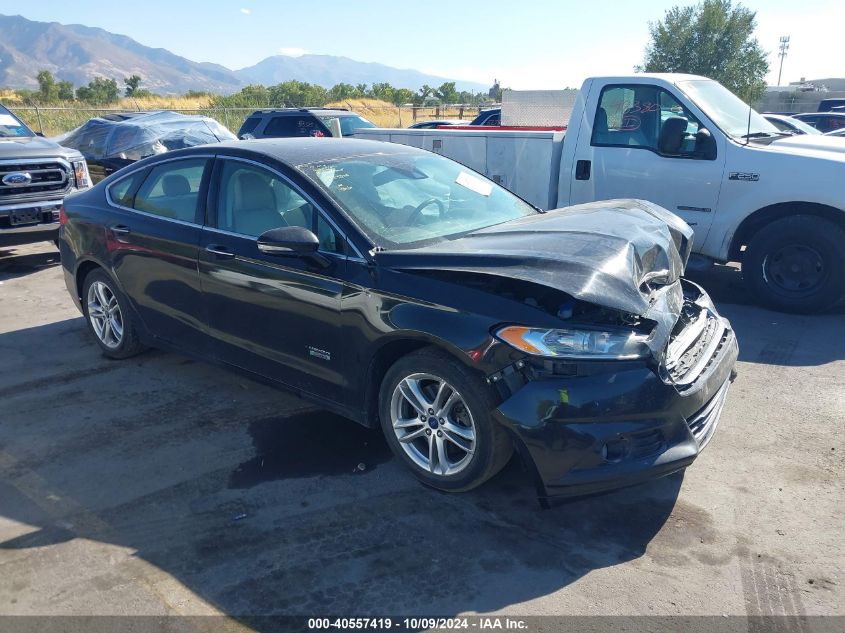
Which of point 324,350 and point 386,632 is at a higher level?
point 324,350

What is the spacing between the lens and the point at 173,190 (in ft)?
15.9

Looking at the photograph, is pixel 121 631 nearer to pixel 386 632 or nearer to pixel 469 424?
pixel 386 632

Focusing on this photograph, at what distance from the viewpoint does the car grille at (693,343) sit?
Answer: 3289 millimetres

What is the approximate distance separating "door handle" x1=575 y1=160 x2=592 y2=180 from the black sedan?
2796 millimetres

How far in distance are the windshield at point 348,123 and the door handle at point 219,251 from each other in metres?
10.00

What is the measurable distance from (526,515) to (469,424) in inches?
20.9

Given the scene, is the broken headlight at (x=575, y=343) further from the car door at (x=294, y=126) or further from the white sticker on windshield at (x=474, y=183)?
the car door at (x=294, y=126)

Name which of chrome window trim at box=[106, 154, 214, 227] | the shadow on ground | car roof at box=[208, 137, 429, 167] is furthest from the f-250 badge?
chrome window trim at box=[106, 154, 214, 227]

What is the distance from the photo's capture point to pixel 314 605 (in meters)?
2.78

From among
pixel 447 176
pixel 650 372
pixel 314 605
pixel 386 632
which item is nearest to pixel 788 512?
pixel 650 372

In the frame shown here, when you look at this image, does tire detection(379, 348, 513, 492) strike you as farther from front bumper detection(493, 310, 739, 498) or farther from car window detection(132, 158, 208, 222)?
car window detection(132, 158, 208, 222)

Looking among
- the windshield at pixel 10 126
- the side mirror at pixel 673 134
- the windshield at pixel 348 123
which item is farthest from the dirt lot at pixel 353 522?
the windshield at pixel 348 123

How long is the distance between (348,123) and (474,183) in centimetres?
1048

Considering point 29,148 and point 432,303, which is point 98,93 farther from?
point 432,303
